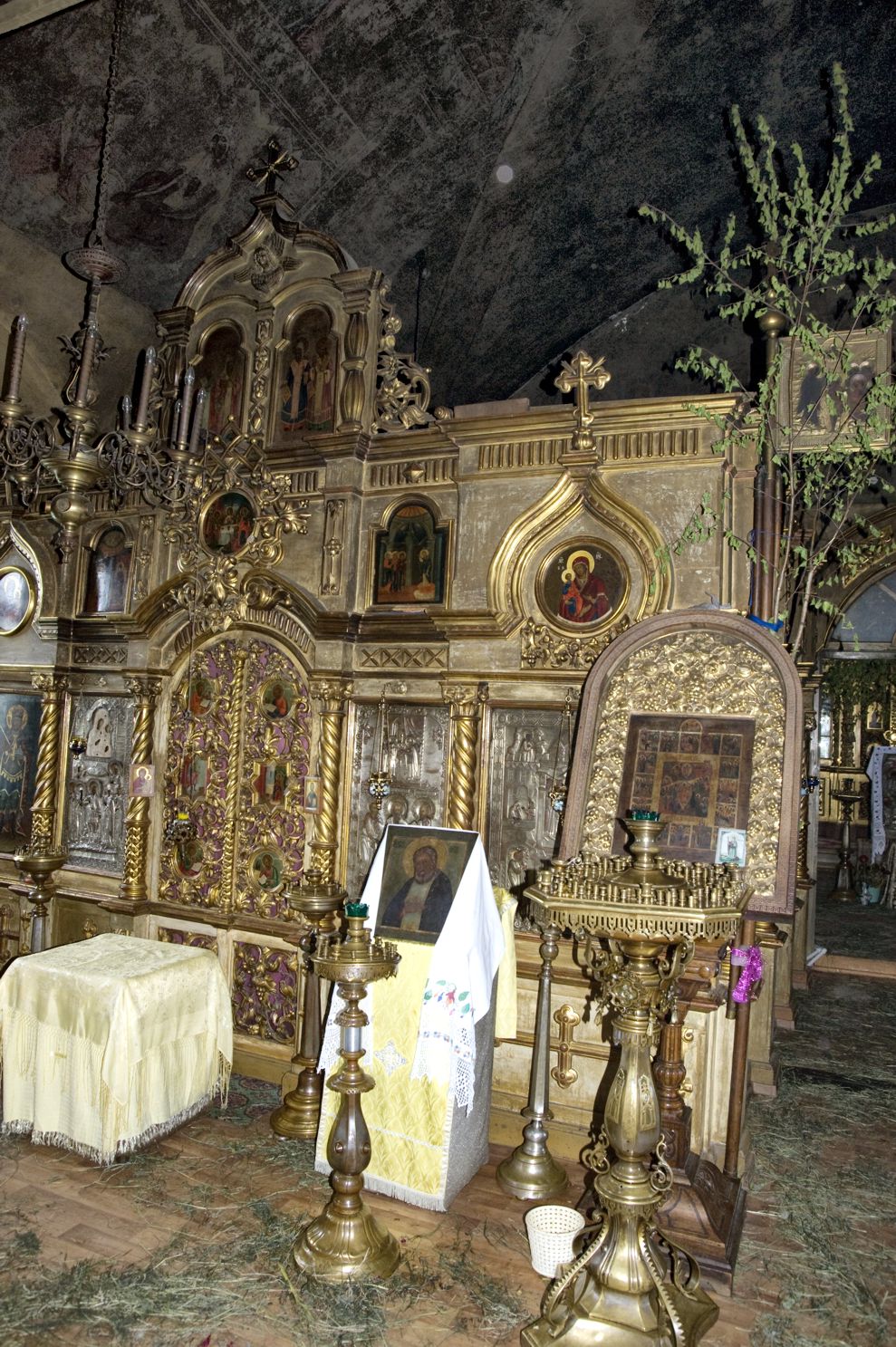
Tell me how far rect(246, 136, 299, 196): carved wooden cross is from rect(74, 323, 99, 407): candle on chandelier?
9.85ft

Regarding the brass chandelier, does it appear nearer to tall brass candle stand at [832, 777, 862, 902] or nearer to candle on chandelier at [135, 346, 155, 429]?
candle on chandelier at [135, 346, 155, 429]

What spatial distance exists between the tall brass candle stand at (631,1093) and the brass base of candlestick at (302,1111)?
2104 mm

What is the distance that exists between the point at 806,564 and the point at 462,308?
16.3 feet

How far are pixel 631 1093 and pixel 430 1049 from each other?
1.30 metres

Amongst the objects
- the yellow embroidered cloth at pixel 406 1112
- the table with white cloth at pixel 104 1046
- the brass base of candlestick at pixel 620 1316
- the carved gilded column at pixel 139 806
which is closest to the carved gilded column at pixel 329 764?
Answer: the table with white cloth at pixel 104 1046

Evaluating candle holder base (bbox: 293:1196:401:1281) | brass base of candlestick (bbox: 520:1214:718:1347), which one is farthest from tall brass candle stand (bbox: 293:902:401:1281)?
brass base of candlestick (bbox: 520:1214:718:1347)

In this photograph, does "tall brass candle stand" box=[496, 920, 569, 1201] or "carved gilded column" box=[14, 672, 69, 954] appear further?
"carved gilded column" box=[14, 672, 69, 954]

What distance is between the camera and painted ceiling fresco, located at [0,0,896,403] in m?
5.43

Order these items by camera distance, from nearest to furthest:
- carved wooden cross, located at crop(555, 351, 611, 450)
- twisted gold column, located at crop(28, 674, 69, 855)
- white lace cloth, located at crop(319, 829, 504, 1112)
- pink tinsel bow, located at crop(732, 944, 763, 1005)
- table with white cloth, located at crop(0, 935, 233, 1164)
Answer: white lace cloth, located at crop(319, 829, 504, 1112), pink tinsel bow, located at crop(732, 944, 763, 1005), table with white cloth, located at crop(0, 935, 233, 1164), carved wooden cross, located at crop(555, 351, 611, 450), twisted gold column, located at crop(28, 674, 69, 855)

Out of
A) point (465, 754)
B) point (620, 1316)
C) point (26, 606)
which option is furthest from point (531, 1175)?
point (26, 606)

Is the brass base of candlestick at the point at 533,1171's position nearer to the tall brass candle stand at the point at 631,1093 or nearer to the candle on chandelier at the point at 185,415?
the tall brass candle stand at the point at 631,1093

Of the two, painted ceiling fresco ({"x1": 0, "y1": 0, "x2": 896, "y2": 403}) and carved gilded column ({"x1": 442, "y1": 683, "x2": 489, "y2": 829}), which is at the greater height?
painted ceiling fresco ({"x1": 0, "y1": 0, "x2": 896, "y2": 403})

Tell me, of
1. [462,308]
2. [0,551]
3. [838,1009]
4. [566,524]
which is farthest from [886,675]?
[0,551]

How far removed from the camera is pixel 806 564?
15.1 feet
